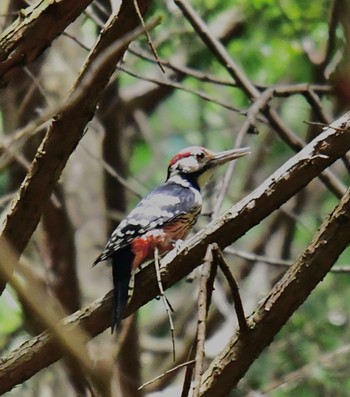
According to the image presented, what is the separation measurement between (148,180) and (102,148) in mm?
1864

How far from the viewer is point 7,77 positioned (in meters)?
2.70

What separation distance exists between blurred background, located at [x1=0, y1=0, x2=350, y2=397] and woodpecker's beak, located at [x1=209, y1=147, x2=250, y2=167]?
24 centimetres

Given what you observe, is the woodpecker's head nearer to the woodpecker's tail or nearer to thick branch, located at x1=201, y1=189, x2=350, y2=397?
the woodpecker's tail

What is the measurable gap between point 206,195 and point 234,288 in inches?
91.8

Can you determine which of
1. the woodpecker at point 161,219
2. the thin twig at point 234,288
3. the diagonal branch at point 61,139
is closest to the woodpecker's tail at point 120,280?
the woodpecker at point 161,219

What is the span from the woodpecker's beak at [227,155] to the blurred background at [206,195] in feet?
0.79

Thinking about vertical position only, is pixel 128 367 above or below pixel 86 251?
below

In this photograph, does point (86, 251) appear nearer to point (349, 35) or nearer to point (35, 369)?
point (35, 369)

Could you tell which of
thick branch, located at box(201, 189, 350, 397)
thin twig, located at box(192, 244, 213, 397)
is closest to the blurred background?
A: thick branch, located at box(201, 189, 350, 397)

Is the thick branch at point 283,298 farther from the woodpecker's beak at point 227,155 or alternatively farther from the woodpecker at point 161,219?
the woodpecker's beak at point 227,155

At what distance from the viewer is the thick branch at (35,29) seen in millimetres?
2551

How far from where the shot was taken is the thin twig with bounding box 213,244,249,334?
2.17 m

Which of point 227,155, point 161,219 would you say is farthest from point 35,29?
point 227,155

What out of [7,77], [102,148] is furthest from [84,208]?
[7,77]
